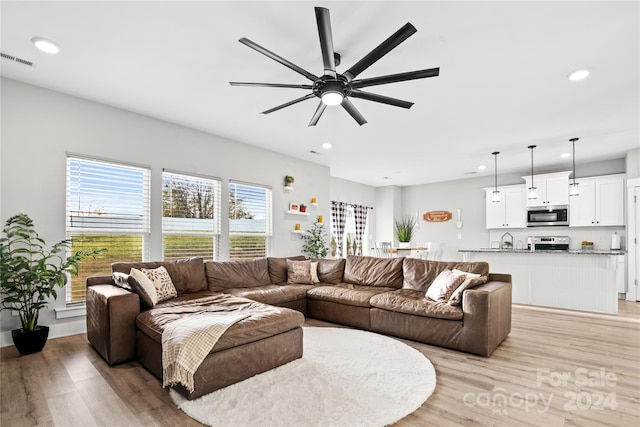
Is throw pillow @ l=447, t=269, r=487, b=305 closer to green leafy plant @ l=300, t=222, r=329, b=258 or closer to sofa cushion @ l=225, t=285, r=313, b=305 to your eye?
sofa cushion @ l=225, t=285, r=313, b=305

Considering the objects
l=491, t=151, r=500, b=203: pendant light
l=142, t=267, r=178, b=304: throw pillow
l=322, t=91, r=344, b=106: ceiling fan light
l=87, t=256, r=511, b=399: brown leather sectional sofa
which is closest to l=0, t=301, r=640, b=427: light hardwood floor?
l=87, t=256, r=511, b=399: brown leather sectional sofa

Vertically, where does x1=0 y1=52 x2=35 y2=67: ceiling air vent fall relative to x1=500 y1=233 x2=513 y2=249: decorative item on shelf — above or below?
above

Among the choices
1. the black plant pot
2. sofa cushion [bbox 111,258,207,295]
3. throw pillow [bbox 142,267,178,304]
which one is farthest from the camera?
sofa cushion [bbox 111,258,207,295]

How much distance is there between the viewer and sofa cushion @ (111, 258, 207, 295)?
3693 millimetres

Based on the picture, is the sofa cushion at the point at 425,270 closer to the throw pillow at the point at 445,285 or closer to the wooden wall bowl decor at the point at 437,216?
the throw pillow at the point at 445,285

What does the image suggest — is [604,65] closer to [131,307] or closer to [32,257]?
[131,307]

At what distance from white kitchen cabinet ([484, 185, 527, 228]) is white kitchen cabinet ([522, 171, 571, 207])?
324 millimetres

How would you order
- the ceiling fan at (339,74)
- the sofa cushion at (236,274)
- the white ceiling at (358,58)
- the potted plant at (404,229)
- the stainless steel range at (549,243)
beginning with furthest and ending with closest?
the potted plant at (404,229) → the stainless steel range at (549,243) → the sofa cushion at (236,274) → the white ceiling at (358,58) → the ceiling fan at (339,74)

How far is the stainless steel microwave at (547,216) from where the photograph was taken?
674 cm

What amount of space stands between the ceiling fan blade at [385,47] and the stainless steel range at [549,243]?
6606mm

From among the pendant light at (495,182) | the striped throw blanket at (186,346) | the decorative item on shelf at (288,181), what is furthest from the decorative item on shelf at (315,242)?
the striped throw blanket at (186,346)

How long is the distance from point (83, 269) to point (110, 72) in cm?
228

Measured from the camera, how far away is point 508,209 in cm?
745

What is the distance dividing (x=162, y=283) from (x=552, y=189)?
7360 millimetres
